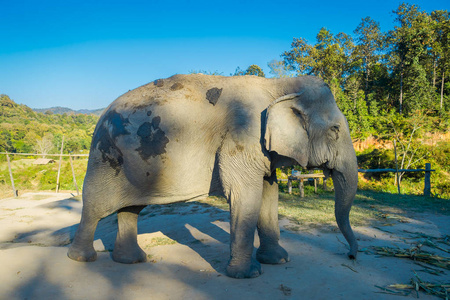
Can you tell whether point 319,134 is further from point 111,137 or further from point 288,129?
point 111,137

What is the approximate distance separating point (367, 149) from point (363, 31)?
1746cm

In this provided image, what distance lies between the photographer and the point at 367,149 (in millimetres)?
27766

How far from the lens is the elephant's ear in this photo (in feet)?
12.3

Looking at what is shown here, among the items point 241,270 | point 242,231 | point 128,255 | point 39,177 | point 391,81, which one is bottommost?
point 39,177

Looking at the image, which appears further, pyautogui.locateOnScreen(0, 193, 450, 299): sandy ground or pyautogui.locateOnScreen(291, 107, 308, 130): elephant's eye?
pyautogui.locateOnScreen(291, 107, 308, 130): elephant's eye

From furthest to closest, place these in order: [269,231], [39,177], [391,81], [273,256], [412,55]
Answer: [391,81]
[412,55]
[39,177]
[269,231]
[273,256]

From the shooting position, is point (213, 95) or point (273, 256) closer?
point (213, 95)

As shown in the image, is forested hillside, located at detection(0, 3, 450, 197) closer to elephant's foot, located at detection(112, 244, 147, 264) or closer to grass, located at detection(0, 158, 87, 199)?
grass, located at detection(0, 158, 87, 199)

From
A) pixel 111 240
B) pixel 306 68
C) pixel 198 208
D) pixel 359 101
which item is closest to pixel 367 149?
pixel 359 101

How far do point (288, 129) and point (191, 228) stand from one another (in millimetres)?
3706

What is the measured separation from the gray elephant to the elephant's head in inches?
0.5

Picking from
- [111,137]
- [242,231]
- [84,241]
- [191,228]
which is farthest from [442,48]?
[84,241]

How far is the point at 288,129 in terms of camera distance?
3.85m

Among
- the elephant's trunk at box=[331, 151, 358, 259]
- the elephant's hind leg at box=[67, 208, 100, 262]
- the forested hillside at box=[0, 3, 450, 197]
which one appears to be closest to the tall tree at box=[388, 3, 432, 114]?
the forested hillside at box=[0, 3, 450, 197]
